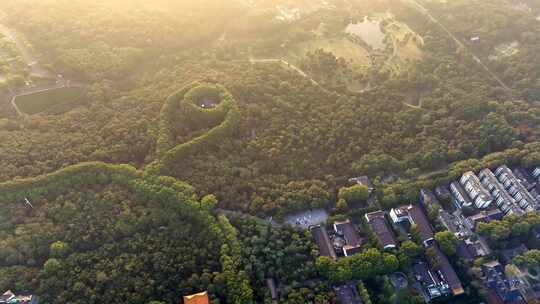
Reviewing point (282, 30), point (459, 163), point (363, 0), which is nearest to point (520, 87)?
point (459, 163)

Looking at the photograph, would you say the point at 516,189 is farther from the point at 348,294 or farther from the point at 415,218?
the point at 348,294

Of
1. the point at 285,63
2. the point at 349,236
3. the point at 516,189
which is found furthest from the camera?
the point at 285,63

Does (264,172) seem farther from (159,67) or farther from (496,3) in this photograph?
(496,3)

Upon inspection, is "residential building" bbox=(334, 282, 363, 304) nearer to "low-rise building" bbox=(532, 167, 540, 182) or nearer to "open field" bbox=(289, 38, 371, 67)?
"low-rise building" bbox=(532, 167, 540, 182)

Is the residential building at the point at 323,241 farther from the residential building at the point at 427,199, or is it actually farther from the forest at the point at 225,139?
the residential building at the point at 427,199

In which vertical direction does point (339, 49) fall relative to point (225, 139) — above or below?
above

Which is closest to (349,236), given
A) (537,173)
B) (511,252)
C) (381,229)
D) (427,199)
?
(381,229)
